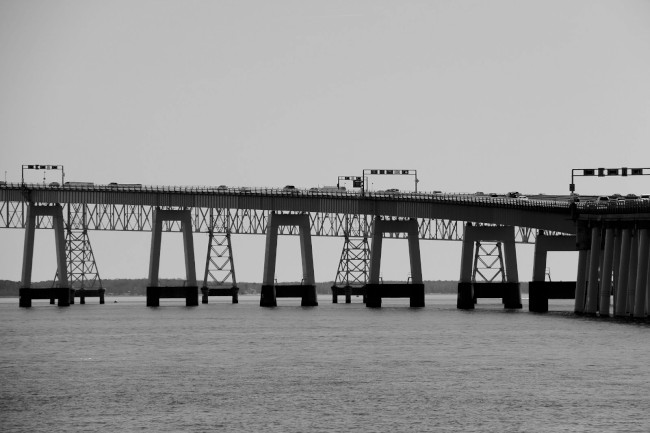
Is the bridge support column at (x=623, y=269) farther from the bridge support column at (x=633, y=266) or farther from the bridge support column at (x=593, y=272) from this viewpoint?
the bridge support column at (x=593, y=272)

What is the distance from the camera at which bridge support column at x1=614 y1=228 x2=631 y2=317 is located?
503 feet

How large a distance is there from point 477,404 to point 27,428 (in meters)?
22.1

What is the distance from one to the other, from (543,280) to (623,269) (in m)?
32.0

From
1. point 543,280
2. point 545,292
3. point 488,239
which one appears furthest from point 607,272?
point 488,239

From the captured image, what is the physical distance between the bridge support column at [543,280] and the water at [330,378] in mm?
33718

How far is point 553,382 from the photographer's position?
301ft

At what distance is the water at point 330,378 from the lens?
7725 cm

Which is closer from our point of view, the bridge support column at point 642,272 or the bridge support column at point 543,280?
the bridge support column at point 642,272

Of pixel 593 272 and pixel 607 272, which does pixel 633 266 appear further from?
pixel 593 272

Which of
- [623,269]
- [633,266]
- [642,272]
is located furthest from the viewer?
[623,269]

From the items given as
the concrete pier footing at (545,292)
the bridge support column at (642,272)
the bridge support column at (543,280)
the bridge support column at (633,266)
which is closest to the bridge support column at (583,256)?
the bridge support column at (633,266)

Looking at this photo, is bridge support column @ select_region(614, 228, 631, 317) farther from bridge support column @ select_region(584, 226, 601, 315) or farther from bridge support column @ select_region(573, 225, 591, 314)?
A: bridge support column @ select_region(573, 225, 591, 314)

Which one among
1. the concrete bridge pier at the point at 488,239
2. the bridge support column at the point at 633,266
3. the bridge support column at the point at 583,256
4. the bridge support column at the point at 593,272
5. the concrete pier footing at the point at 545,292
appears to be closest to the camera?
the bridge support column at the point at 633,266

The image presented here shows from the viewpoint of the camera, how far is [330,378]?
95188mm
